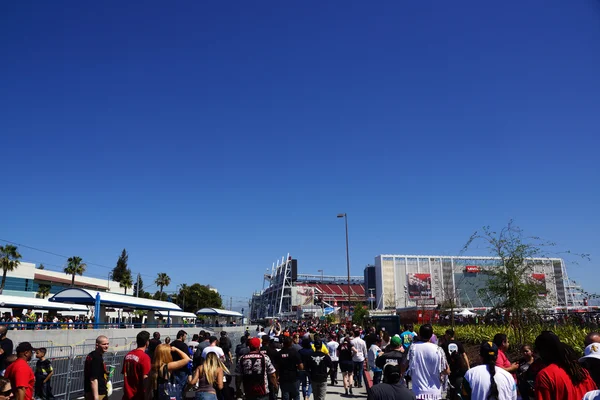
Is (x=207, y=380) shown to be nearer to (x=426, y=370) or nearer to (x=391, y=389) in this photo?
(x=391, y=389)

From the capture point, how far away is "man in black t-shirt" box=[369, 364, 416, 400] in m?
4.90

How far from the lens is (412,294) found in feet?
397

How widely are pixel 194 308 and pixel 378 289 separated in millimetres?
50000

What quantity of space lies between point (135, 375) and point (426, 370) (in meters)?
4.36

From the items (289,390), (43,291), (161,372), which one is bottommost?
(289,390)

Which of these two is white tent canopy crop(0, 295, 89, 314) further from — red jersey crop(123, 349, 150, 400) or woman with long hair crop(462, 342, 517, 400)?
woman with long hair crop(462, 342, 517, 400)

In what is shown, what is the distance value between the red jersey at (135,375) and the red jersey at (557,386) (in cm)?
525

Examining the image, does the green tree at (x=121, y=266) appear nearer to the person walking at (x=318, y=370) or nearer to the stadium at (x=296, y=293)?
the stadium at (x=296, y=293)

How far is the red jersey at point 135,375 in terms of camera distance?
22.4 ft

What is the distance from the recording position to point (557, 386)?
400 centimetres

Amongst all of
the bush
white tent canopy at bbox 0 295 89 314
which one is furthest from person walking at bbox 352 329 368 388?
white tent canopy at bbox 0 295 89 314

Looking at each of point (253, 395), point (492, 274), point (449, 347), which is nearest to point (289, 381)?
point (253, 395)

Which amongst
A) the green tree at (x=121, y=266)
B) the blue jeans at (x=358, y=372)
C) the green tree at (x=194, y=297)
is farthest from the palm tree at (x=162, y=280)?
the blue jeans at (x=358, y=372)

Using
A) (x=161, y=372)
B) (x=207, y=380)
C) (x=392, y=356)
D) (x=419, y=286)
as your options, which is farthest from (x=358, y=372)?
(x=419, y=286)
